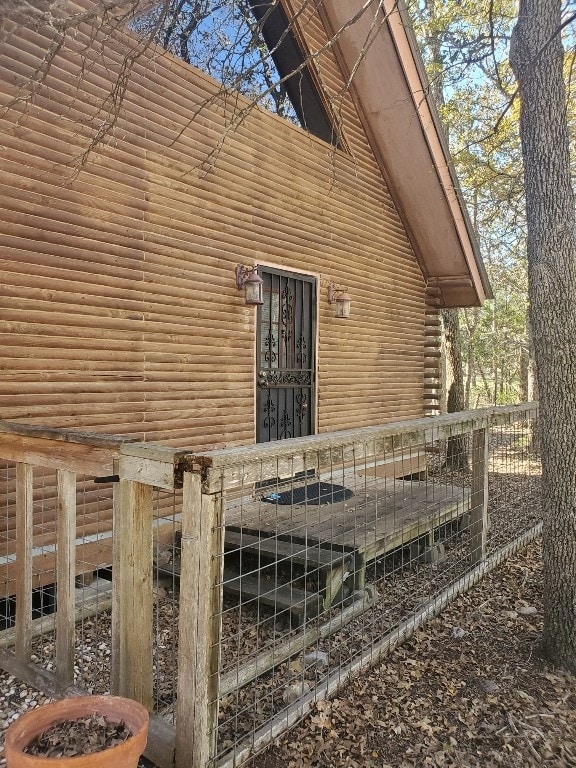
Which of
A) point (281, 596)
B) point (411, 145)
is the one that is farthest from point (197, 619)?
point (411, 145)

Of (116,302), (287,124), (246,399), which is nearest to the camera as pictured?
(116,302)

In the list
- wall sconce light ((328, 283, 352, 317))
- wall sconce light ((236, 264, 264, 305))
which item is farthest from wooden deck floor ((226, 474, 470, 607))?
wall sconce light ((328, 283, 352, 317))

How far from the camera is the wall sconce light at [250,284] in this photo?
18.6 feet

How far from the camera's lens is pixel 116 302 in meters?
4.57

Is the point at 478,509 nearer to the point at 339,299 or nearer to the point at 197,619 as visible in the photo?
the point at 339,299

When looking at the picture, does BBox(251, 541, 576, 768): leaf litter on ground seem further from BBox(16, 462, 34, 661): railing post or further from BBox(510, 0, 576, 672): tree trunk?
BBox(16, 462, 34, 661): railing post

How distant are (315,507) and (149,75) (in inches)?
159

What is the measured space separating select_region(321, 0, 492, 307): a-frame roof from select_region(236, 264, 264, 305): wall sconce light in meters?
2.67

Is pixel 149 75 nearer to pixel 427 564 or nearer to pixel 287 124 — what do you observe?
pixel 287 124

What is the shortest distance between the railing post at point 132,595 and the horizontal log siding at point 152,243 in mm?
1948

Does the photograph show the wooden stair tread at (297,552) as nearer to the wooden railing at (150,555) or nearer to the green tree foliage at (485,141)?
the wooden railing at (150,555)

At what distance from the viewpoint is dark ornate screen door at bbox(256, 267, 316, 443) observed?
20.3ft

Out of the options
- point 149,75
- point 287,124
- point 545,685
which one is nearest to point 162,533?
point 545,685

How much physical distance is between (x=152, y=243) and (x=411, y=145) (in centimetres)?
433
